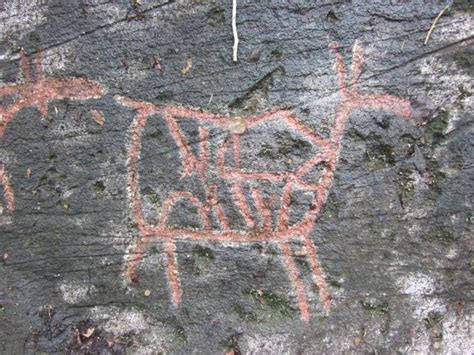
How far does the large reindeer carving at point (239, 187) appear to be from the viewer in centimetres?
154

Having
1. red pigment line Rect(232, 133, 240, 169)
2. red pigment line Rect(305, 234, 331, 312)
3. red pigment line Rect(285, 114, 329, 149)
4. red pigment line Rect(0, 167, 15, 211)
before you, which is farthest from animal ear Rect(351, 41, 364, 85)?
red pigment line Rect(0, 167, 15, 211)

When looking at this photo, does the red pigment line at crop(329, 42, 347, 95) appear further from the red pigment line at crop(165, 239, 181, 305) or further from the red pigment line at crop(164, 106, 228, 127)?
the red pigment line at crop(165, 239, 181, 305)

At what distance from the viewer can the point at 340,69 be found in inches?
58.8

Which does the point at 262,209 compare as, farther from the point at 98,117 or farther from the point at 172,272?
the point at 98,117

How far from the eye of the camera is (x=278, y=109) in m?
1.54

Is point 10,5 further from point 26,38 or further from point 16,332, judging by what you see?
point 16,332

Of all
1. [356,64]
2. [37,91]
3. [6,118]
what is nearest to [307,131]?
[356,64]

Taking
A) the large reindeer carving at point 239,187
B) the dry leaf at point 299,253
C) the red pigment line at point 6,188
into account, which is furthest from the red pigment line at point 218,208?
the red pigment line at point 6,188

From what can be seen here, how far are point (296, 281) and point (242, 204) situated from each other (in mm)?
281

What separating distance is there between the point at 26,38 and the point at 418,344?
146 centimetres

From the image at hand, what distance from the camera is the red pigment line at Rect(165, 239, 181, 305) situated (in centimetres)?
166

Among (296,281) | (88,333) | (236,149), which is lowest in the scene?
(88,333)

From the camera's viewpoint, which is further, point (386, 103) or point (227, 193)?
point (227, 193)

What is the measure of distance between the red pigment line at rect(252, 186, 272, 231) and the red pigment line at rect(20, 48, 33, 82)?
76 centimetres
